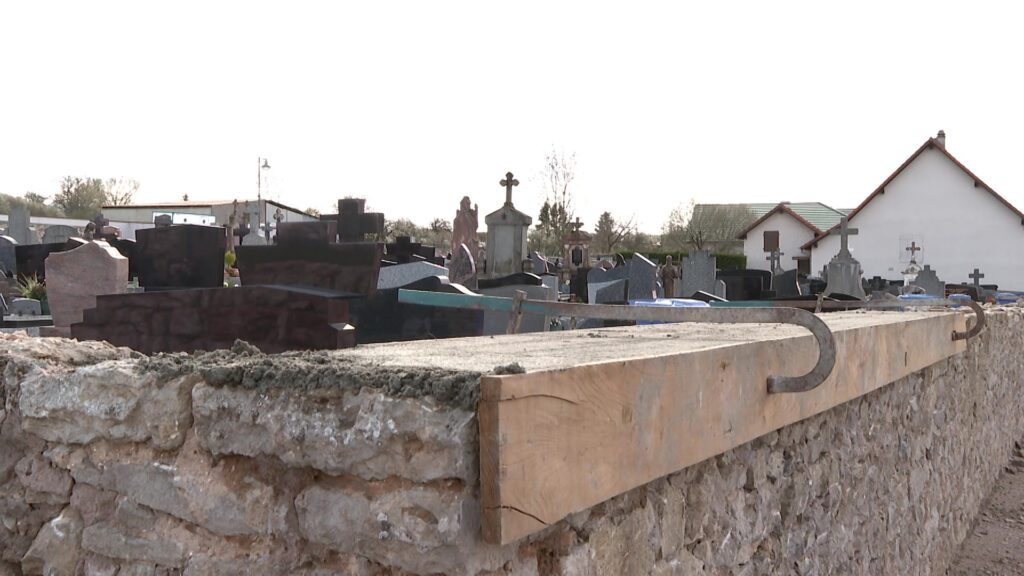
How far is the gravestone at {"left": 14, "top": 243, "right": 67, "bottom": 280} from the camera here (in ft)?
42.4

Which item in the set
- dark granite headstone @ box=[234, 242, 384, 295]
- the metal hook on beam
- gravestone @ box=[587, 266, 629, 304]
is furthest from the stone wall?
gravestone @ box=[587, 266, 629, 304]

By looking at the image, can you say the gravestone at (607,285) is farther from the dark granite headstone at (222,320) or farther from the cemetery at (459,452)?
the cemetery at (459,452)

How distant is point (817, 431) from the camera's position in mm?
3170

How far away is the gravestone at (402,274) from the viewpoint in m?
8.24

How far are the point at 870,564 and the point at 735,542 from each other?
183cm

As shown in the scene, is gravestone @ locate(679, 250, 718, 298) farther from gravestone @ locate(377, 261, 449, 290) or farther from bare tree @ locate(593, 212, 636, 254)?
bare tree @ locate(593, 212, 636, 254)

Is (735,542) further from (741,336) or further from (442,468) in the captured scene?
(442,468)

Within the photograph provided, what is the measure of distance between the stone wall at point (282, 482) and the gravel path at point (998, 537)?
4.19 metres

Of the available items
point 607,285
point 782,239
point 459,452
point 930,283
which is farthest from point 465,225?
point 782,239

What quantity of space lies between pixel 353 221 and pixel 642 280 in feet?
17.3

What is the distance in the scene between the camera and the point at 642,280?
11.7 m

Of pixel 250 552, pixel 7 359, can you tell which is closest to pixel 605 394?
pixel 250 552

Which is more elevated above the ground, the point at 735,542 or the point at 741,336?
the point at 741,336

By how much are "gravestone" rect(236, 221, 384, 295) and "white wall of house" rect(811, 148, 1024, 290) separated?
28.9 m
